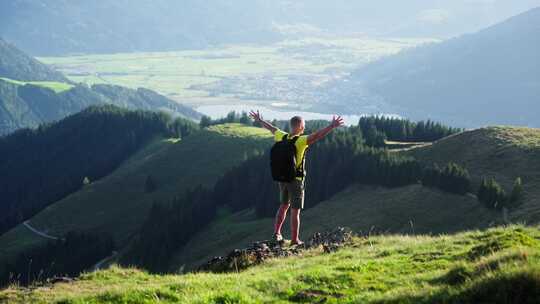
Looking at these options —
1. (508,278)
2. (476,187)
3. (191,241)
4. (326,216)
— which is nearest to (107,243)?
(191,241)

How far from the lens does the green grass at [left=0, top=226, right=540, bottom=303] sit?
1188cm

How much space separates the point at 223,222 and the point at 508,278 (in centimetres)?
12540

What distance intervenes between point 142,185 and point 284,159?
16140 cm

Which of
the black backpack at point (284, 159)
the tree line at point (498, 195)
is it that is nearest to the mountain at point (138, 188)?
the tree line at point (498, 195)

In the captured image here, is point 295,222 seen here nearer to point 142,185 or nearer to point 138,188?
point 138,188

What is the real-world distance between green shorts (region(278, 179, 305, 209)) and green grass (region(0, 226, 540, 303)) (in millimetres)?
1846

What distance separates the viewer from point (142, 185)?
17725 centimetres

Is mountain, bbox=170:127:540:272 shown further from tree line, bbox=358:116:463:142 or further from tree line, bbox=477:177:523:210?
tree line, bbox=358:116:463:142

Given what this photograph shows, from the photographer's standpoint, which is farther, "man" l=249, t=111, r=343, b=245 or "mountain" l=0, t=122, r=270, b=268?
"mountain" l=0, t=122, r=270, b=268

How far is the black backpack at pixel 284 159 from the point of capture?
2047 cm

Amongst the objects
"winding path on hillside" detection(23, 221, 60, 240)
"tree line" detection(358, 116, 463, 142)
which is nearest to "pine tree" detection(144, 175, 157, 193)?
"winding path on hillside" detection(23, 221, 60, 240)

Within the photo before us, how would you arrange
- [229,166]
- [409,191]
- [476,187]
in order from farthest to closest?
[229,166]
[409,191]
[476,187]

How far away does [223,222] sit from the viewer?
13538 centimetres

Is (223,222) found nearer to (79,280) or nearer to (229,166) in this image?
(229,166)
